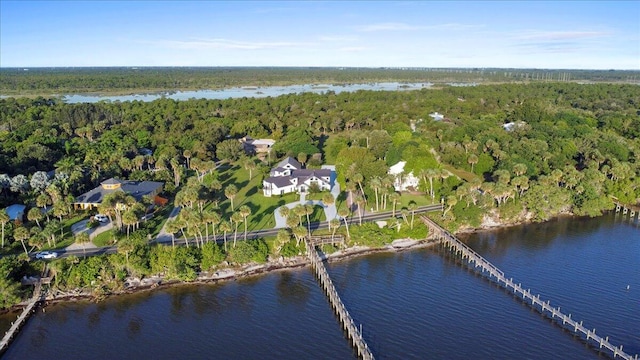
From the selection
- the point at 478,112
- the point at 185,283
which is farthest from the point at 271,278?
the point at 478,112

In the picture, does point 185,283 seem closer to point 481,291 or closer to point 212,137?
point 481,291

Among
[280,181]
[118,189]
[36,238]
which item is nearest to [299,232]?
[280,181]

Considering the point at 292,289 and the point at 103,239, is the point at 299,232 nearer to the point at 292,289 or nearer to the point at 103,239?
the point at 292,289

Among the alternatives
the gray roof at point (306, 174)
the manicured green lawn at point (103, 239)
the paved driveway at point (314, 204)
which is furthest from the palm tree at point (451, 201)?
the manicured green lawn at point (103, 239)

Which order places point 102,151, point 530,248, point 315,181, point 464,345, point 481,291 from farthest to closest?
point 102,151 < point 315,181 < point 530,248 < point 481,291 < point 464,345

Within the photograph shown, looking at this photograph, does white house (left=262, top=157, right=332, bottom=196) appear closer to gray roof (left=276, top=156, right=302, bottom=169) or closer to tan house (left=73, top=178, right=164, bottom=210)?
gray roof (left=276, top=156, right=302, bottom=169)

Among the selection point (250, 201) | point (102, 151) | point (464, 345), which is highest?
point (102, 151)

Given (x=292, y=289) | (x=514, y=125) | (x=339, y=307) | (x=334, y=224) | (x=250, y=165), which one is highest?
(x=514, y=125)
